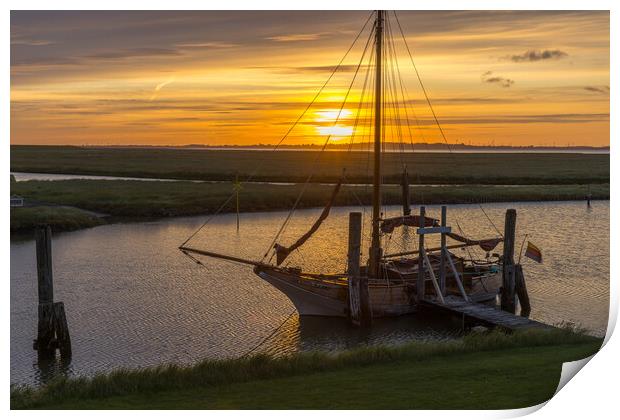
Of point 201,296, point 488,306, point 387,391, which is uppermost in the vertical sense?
point 387,391

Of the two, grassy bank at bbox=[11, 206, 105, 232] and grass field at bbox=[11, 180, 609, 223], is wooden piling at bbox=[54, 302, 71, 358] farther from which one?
grass field at bbox=[11, 180, 609, 223]

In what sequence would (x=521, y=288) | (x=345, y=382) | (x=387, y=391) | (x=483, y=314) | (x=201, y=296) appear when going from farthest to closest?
(x=201, y=296) → (x=521, y=288) → (x=483, y=314) → (x=345, y=382) → (x=387, y=391)

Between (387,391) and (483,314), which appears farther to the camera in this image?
(483,314)

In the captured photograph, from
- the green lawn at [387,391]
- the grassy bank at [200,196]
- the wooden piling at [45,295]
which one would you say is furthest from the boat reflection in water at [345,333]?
the grassy bank at [200,196]

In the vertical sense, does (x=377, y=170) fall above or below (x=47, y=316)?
above

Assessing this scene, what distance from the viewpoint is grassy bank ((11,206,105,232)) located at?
46438mm

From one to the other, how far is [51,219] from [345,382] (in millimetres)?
35288

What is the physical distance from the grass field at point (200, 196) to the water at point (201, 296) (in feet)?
24.0

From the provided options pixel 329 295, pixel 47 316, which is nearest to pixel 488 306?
pixel 329 295

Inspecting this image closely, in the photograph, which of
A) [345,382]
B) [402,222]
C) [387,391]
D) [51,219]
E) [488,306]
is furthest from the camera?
[51,219]

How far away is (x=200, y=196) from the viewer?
202 feet

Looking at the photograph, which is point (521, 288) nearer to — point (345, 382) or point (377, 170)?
point (377, 170)
